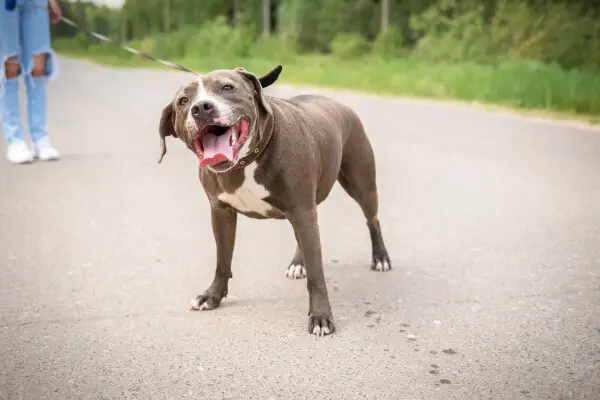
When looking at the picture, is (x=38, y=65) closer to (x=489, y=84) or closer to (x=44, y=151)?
(x=44, y=151)

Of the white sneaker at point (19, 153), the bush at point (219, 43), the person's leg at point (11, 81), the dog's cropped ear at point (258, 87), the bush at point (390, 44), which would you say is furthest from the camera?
the bush at point (219, 43)

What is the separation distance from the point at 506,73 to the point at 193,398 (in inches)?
455

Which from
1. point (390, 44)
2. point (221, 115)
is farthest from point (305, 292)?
point (390, 44)

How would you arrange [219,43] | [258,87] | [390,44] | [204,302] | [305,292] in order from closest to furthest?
[258,87], [204,302], [305,292], [390,44], [219,43]

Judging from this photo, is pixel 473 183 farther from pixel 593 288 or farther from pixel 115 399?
pixel 115 399

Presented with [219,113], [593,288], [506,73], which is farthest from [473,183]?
[506,73]

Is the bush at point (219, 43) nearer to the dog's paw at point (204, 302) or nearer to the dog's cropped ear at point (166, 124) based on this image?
the dog's paw at point (204, 302)

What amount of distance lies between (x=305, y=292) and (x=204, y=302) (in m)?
0.57

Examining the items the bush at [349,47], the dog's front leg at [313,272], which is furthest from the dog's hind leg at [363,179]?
the bush at [349,47]

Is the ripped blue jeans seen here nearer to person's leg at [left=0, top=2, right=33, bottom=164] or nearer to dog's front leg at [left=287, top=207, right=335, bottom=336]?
person's leg at [left=0, top=2, right=33, bottom=164]

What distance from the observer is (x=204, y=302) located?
12.3ft

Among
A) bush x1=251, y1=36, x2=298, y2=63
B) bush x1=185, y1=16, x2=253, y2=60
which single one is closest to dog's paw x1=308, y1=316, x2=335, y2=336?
bush x1=251, y1=36, x2=298, y2=63

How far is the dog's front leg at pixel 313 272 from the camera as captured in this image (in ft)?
11.3

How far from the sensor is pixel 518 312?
3656 millimetres
